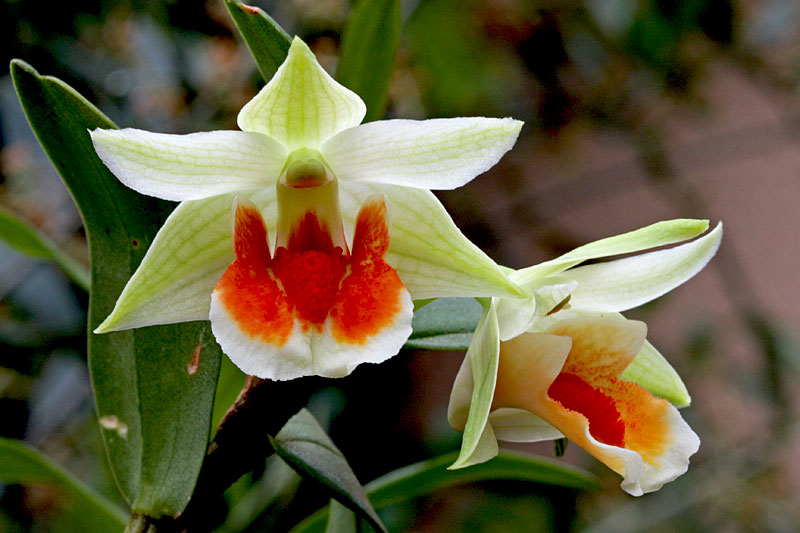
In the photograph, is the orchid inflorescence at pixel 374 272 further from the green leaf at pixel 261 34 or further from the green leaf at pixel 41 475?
the green leaf at pixel 41 475

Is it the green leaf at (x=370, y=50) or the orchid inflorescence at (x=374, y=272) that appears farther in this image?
the green leaf at (x=370, y=50)

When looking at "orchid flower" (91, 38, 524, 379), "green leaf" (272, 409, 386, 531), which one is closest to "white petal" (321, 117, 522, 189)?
"orchid flower" (91, 38, 524, 379)

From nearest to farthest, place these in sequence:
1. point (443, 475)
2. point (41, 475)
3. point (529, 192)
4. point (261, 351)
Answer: point (261, 351) → point (41, 475) → point (443, 475) → point (529, 192)

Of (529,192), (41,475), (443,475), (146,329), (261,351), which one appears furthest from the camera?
(529,192)

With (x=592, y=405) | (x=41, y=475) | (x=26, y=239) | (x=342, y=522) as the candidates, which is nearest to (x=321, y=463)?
(x=342, y=522)

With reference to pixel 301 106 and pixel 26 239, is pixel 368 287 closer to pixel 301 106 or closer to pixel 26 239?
pixel 301 106

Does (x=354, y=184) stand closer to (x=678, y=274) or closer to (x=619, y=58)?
(x=678, y=274)

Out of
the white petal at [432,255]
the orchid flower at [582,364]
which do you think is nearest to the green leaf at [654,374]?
the orchid flower at [582,364]
